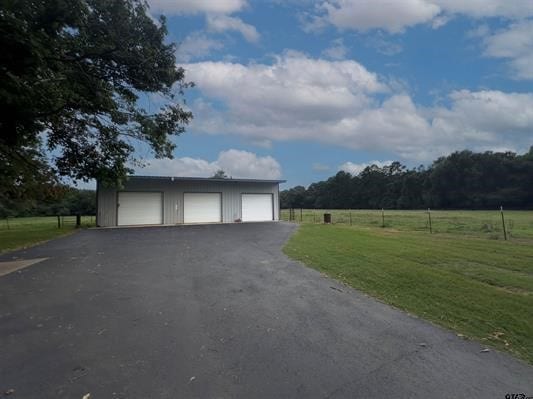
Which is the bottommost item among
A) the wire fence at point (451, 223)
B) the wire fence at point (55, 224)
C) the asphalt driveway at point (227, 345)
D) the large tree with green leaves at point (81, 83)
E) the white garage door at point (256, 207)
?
the asphalt driveway at point (227, 345)

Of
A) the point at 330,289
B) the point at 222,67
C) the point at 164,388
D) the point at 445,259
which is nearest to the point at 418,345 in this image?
the point at 330,289

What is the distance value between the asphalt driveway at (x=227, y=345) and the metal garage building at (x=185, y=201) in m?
14.3

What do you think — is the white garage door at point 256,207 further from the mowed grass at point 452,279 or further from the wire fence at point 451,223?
the mowed grass at point 452,279

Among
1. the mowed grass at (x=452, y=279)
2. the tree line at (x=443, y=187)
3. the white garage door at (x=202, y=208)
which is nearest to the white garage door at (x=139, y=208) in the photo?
the white garage door at (x=202, y=208)

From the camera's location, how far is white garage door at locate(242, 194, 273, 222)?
75.8 ft

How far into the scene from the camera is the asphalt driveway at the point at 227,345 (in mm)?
2582

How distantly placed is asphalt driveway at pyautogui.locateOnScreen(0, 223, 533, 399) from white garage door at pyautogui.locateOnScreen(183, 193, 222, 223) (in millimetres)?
15244

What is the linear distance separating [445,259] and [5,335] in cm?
849

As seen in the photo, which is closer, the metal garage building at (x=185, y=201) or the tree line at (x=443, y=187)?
the metal garage building at (x=185, y=201)

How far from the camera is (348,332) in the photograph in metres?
3.71

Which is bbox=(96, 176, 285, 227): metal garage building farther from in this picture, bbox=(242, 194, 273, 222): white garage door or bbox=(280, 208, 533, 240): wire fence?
bbox=(280, 208, 533, 240): wire fence

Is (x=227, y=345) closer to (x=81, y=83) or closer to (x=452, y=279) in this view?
(x=452, y=279)

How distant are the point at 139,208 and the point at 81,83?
36.6 feet

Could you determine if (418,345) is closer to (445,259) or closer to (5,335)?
(5,335)
